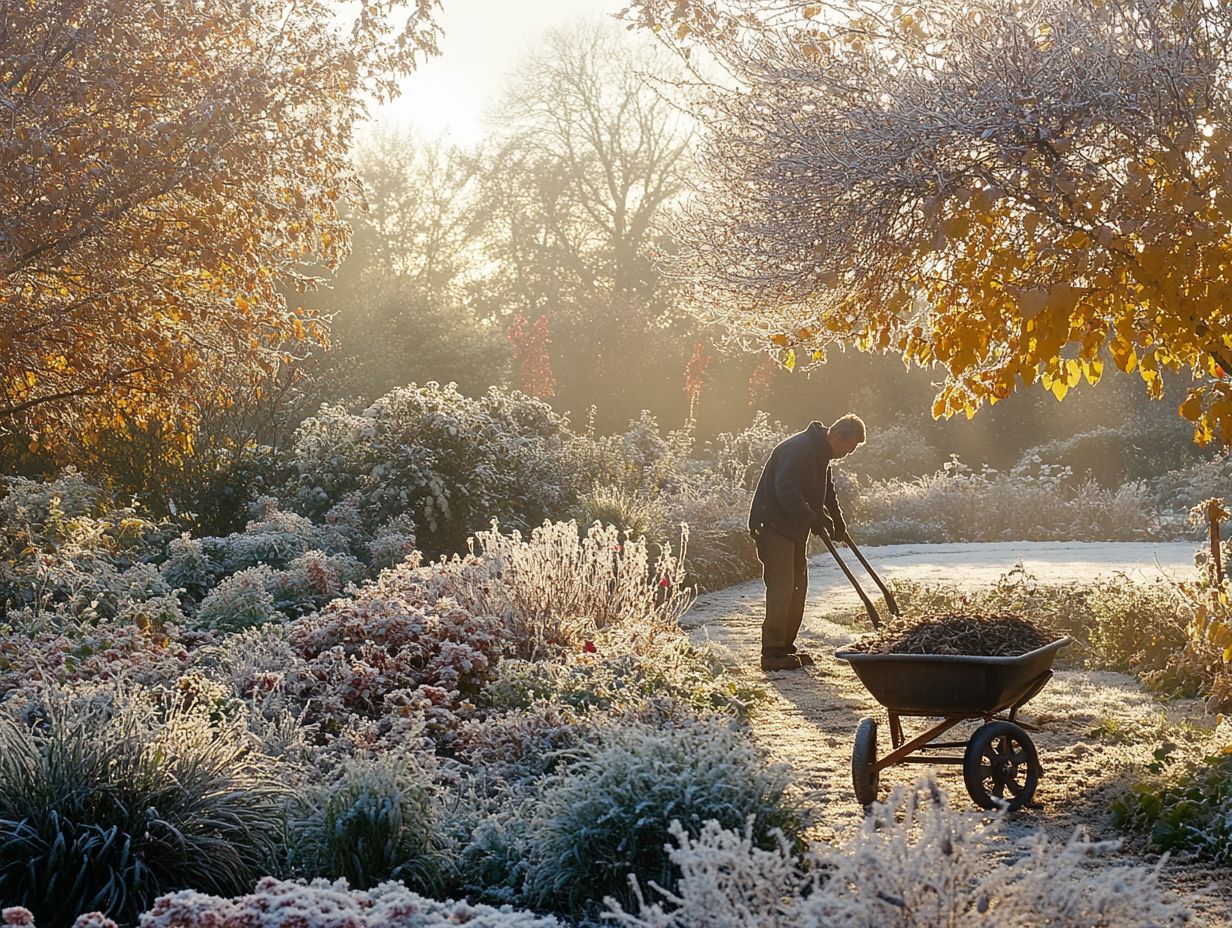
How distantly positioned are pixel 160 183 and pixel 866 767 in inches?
213

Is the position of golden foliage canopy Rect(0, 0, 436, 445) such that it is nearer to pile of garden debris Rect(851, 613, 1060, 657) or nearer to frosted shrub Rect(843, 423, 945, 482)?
pile of garden debris Rect(851, 613, 1060, 657)

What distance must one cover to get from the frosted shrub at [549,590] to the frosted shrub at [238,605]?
1.11 m

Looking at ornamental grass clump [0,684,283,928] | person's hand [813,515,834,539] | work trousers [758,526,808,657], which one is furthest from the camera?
work trousers [758,526,808,657]

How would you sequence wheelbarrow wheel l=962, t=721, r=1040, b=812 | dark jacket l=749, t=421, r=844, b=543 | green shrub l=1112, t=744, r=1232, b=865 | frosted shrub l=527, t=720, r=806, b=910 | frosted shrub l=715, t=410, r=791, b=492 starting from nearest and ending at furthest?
frosted shrub l=527, t=720, r=806, b=910 → green shrub l=1112, t=744, r=1232, b=865 → wheelbarrow wheel l=962, t=721, r=1040, b=812 → dark jacket l=749, t=421, r=844, b=543 → frosted shrub l=715, t=410, r=791, b=492

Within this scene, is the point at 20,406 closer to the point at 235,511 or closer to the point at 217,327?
the point at 217,327

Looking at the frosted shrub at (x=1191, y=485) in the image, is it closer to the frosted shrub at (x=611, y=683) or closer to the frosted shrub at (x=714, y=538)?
the frosted shrub at (x=714, y=538)

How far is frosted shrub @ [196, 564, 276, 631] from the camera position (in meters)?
7.93

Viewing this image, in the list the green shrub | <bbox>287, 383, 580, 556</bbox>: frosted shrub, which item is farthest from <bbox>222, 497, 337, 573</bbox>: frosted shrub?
the green shrub

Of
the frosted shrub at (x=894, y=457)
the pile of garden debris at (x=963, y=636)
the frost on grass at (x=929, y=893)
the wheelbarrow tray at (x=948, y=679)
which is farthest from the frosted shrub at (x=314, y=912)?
the frosted shrub at (x=894, y=457)

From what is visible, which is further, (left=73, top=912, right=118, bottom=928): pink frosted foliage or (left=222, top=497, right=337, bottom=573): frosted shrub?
(left=222, top=497, right=337, bottom=573): frosted shrub

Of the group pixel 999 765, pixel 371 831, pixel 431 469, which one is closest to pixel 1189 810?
pixel 999 765

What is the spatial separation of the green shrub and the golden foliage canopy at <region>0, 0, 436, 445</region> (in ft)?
20.0

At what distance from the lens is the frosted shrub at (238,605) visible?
793 cm

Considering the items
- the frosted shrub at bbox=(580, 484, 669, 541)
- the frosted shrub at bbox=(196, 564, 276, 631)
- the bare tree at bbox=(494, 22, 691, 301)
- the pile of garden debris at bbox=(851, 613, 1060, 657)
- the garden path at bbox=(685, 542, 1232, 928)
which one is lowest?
the garden path at bbox=(685, 542, 1232, 928)
